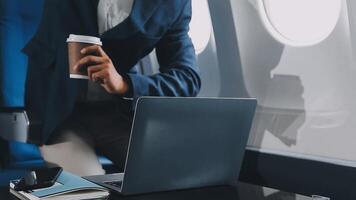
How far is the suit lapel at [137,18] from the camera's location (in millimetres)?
1671

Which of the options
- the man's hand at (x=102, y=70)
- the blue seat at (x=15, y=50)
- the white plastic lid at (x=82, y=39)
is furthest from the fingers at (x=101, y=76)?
the blue seat at (x=15, y=50)

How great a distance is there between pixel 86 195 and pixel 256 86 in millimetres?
908

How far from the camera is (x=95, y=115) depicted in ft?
5.50

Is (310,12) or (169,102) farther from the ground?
(310,12)

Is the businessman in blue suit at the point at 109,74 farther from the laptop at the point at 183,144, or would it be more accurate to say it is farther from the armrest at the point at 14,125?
the laptop at the point at 183,144

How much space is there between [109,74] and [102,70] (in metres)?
0.05

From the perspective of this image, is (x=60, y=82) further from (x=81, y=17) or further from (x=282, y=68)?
(x=282, y=68)

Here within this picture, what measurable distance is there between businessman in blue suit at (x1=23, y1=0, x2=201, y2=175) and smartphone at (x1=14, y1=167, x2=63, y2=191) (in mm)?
581

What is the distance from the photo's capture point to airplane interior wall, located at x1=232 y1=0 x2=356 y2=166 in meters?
1.41

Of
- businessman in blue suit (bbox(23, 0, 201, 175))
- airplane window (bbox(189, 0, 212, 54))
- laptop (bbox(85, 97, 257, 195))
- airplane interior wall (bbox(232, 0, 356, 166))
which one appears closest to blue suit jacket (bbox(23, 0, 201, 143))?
businessman in blue suit (bbox(23, 0, 201, 175))

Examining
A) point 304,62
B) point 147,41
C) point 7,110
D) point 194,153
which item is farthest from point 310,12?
point 7,110

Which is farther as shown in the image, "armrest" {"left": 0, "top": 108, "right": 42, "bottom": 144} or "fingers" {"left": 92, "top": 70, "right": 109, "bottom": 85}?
"armrest" {"left": 0, "top": 108, "right": 42, "bottom": 144}

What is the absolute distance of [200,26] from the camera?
190 centimetres

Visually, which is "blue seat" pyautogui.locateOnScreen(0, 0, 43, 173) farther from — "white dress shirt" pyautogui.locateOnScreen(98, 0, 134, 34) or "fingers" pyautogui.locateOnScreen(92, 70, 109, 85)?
"fingers" pyautogui.locateOnScreen(92, 70, 109, 85)
